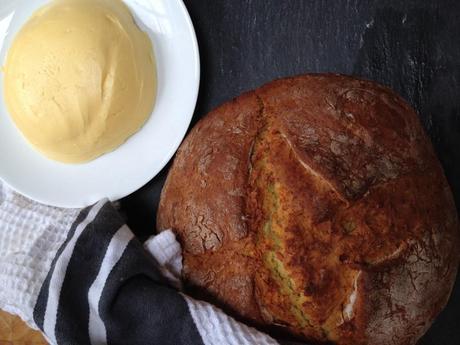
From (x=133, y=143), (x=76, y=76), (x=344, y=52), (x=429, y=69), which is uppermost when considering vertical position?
(x=76, y=76)

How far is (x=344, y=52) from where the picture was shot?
3.43 feet

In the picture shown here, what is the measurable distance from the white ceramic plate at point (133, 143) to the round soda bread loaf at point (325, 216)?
0.23 metres

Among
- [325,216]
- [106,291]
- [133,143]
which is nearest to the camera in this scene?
[325,216]

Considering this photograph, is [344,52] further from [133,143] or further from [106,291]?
[106,291]

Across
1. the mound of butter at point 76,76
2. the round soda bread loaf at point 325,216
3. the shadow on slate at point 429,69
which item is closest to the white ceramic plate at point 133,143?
the mound of butter at point 76,76

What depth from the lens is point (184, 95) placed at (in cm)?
101

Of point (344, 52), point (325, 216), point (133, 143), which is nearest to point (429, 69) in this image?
point (344, 52)

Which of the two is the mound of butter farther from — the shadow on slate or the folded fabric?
the shadow on slate

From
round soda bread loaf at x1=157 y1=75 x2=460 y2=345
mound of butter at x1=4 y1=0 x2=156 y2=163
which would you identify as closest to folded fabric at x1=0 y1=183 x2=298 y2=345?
round soda bread loaf at x1=157 y1=75 x2=460 y2=345

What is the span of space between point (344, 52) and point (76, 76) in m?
0.51

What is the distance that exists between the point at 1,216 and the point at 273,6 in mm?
656

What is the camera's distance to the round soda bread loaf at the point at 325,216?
0.71 meters

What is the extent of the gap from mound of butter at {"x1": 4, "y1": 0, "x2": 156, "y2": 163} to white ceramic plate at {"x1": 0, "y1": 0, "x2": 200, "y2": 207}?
0.12 ft

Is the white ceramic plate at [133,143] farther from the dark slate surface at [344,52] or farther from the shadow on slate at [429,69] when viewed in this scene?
the shadow on slate at [429,69]
